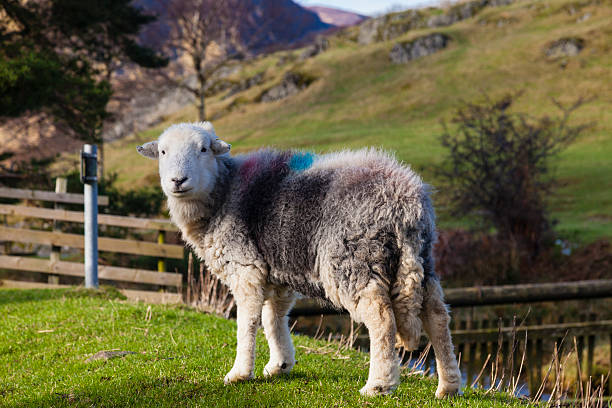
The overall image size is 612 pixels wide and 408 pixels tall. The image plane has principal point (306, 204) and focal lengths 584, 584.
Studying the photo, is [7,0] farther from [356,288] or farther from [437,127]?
[437,127]

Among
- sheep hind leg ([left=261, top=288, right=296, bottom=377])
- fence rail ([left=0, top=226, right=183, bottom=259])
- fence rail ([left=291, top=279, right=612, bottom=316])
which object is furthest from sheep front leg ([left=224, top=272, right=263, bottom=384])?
fence rail ([left=0, top=226, right=183, bottom=259])

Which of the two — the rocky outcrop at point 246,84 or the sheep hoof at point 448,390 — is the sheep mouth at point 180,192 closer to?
the sheep hoof at point 448,390

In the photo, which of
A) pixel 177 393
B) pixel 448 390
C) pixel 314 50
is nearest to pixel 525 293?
pixel 448 390

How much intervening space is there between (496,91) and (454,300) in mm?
36108

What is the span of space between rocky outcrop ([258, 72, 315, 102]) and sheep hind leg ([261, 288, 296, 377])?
50609 mm

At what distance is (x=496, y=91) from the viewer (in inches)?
1654

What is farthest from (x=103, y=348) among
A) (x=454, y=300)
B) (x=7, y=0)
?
(x=7, y=0)

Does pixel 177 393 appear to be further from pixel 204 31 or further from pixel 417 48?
pixel 417 48

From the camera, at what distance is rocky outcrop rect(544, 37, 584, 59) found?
4606 centimetres

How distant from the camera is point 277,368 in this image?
4.84m

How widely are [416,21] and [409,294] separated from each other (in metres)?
71.5

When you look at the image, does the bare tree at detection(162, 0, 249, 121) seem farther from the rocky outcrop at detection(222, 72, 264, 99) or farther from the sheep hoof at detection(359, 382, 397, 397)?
the rocky outcrop at detection(222, 72, 264, 99)

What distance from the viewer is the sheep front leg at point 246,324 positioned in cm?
445

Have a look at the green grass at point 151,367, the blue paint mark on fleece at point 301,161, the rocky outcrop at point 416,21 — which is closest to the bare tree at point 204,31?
the green grass at point 151,367
